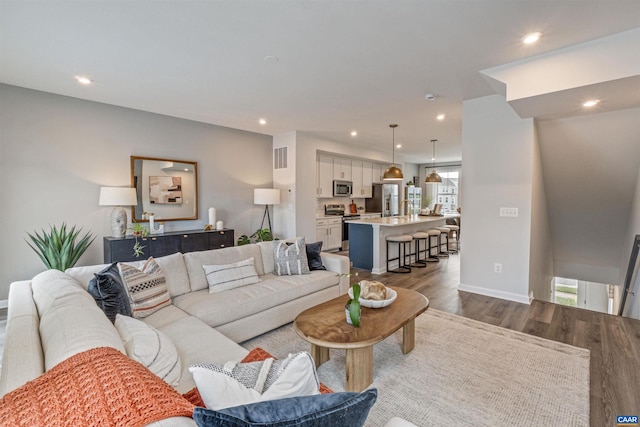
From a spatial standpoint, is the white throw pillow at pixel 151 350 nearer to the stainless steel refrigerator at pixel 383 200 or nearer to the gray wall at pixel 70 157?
the gray wall at pixel 70 157

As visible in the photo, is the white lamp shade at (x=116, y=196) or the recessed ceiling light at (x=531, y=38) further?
the white lamp shade at (x=116, y=196)

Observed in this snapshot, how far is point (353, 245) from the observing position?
5453 mm

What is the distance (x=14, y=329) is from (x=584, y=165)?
5980 millimetres

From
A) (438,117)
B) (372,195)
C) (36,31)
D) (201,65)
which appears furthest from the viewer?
(372,195)

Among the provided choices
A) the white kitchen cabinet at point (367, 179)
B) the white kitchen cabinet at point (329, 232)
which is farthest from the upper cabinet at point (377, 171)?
the white kitchen cabinet at point (329, 232)

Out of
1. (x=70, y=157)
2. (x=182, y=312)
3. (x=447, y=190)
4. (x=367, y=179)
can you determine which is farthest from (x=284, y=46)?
(x=447, y=190)

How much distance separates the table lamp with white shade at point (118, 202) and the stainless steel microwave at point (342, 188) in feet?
14.3

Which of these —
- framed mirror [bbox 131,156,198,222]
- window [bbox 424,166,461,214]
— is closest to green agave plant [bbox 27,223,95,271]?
framed mirror [bbox 131,156,198,222]

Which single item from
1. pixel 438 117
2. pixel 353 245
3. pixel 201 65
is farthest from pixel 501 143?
pixel 201 65

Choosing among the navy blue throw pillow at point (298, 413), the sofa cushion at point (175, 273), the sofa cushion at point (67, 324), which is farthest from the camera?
the sofa cushion at point (175, 273)

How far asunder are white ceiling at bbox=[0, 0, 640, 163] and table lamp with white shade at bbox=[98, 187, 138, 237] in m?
1.24

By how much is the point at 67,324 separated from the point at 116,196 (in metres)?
3.26

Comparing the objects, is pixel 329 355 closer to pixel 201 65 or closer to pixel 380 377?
pixel 380 377

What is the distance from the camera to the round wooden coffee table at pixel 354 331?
1847 millimetres
